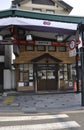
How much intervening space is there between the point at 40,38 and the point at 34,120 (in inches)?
438

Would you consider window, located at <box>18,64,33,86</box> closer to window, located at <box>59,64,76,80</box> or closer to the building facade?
the building facade

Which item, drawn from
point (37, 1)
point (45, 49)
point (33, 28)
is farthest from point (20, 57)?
point (33, 28)

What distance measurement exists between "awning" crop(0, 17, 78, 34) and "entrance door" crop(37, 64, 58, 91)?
11.8m

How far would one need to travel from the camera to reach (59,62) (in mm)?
26703

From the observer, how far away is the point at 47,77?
26766mm

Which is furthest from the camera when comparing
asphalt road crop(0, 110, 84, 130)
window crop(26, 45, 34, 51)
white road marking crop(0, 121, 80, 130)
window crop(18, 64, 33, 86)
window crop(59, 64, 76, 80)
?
window crop(59, 64, 76, 80)

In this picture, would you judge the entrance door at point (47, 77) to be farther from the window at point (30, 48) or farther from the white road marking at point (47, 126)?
the white road marking at point (47, 126)

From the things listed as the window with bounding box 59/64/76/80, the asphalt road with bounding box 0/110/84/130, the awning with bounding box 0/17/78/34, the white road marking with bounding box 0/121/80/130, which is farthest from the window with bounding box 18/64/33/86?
the white road marking with bounding box 0/121/80/130

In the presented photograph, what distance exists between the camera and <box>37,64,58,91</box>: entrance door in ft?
86.8

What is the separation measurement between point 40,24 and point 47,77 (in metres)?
13.0

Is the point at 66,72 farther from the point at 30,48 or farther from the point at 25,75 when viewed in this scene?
the point at 30,48

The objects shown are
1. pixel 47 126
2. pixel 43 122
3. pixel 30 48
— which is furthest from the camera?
pixel 30 48

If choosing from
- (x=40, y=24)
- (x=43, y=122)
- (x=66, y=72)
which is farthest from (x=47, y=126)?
(x=66, y=72)

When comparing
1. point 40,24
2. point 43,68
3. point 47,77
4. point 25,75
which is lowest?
point 47,77
